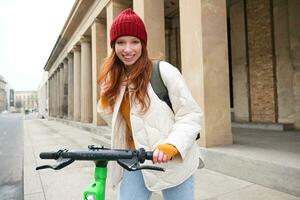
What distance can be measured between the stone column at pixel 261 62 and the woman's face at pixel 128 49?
10.6m

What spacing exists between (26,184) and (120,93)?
14.8ft

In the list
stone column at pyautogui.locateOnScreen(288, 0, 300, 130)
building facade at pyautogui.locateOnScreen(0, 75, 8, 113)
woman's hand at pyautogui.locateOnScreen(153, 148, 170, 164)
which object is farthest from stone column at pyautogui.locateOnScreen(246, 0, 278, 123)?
building facade at pyautogui.locateOnScreen(0, 75, 8, 113)

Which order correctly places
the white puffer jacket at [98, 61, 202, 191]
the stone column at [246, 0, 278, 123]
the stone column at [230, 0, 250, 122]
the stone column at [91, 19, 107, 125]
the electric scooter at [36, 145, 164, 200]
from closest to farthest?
the electric scooter at [36, 145, 164, 200], the white puffer jacket at [98, 61, 202, 191], the stone column at [246, 0, 278, 123], the stone column at [230, 0, 250, 122], the stone column at [91, 19, 107, 125]

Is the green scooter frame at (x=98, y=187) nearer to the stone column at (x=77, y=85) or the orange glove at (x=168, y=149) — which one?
the orange glove at (x=168, y=149)

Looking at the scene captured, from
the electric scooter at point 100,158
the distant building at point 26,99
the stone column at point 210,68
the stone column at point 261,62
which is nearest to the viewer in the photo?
the electric scooter at point 100,158

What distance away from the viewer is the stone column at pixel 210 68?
639 cm

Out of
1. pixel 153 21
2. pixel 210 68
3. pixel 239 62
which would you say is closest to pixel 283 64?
pixel 239 62

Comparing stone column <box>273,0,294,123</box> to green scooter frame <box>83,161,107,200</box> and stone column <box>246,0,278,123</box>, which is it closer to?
stone column <box>246,0,278,123</box>

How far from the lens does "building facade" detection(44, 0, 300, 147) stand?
6.46 m

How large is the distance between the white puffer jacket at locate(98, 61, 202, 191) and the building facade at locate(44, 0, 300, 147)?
454 centimetres

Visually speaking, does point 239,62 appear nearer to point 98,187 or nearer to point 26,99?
point 98,187

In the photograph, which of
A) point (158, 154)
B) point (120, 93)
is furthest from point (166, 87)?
point (158, 154)

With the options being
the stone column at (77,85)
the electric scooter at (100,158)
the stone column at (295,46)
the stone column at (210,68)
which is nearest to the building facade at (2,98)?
the stone column at (77,85)

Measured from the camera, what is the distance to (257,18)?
40.0ft
